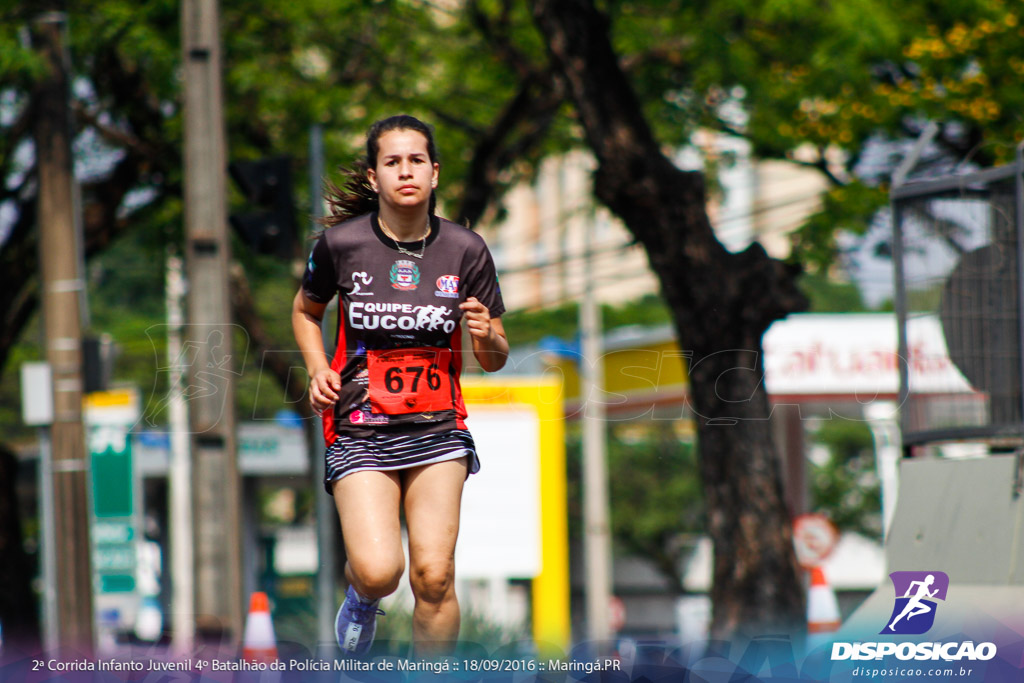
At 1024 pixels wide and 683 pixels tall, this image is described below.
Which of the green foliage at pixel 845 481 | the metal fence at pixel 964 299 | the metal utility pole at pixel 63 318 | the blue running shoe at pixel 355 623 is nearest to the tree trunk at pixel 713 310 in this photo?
the metal fence at pixel 964 299

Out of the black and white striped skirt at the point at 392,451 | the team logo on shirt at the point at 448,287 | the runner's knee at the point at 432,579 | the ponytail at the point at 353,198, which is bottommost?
the runner's knee at the point at 432,579

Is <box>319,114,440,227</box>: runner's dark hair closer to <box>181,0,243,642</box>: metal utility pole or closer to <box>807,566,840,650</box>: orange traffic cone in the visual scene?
<box>181,0,243,642</box>: metal utility pole

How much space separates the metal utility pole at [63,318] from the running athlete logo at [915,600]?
25.3ft

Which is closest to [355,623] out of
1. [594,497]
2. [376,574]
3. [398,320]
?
[376,574]

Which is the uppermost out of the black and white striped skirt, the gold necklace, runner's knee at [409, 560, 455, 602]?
the gold necklace

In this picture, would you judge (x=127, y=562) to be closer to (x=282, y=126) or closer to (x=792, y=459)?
(x=282, y=126)

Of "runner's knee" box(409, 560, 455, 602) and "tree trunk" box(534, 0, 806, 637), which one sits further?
"tree trunk" box(534, 0, 806, 637)

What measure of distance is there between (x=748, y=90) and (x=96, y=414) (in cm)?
1316

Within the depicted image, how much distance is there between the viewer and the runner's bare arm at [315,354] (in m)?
4.16

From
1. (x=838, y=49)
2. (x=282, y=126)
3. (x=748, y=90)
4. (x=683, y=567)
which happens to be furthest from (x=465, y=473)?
(x=683, y=567)

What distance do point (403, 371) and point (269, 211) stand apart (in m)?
5.53

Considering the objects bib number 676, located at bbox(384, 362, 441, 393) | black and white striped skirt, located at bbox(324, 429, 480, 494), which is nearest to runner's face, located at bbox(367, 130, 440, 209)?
bib number 676, located at bbox(384, 362, 441, 393)

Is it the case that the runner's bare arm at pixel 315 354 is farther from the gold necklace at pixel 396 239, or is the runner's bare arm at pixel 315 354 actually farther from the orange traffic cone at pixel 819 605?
the orange traffic cone at pixel 819 605

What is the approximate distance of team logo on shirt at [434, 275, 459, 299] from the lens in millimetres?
4207
